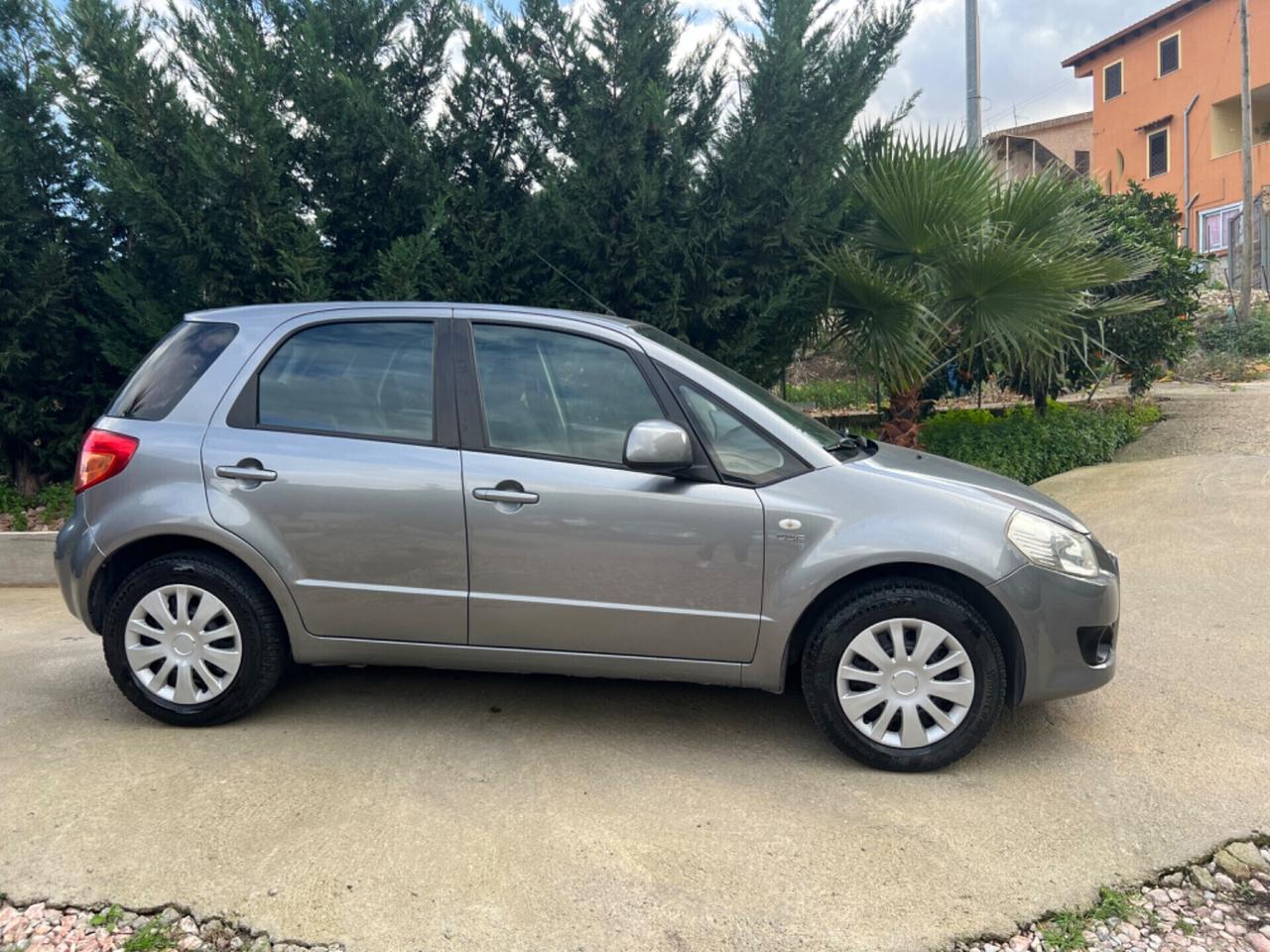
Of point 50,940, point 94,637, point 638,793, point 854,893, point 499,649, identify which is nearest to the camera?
point 50,940

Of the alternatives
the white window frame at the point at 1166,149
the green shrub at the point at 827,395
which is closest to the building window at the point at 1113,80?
the white window frame at the point at 1166,149

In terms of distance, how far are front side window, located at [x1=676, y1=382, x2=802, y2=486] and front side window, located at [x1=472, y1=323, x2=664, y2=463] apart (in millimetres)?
160

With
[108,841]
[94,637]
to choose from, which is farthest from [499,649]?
[94,637]

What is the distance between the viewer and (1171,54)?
2886 cm

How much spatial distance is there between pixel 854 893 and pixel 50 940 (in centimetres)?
216

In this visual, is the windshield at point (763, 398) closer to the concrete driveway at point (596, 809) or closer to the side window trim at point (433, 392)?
the side window trim at point (433, 392)

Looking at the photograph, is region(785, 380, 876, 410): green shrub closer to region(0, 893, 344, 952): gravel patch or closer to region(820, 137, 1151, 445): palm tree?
region(820, 137, 1151, 445): palm tree

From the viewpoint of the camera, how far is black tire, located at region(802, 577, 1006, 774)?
11.1ft

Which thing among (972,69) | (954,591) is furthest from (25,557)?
(972,69)

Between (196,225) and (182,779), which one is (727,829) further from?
(196,225)

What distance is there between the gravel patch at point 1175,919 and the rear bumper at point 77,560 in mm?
3419

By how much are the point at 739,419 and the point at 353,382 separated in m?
1.55

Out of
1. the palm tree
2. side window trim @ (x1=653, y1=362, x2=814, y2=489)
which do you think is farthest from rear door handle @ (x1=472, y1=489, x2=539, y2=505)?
the palm tree

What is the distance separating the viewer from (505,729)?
152 inches
